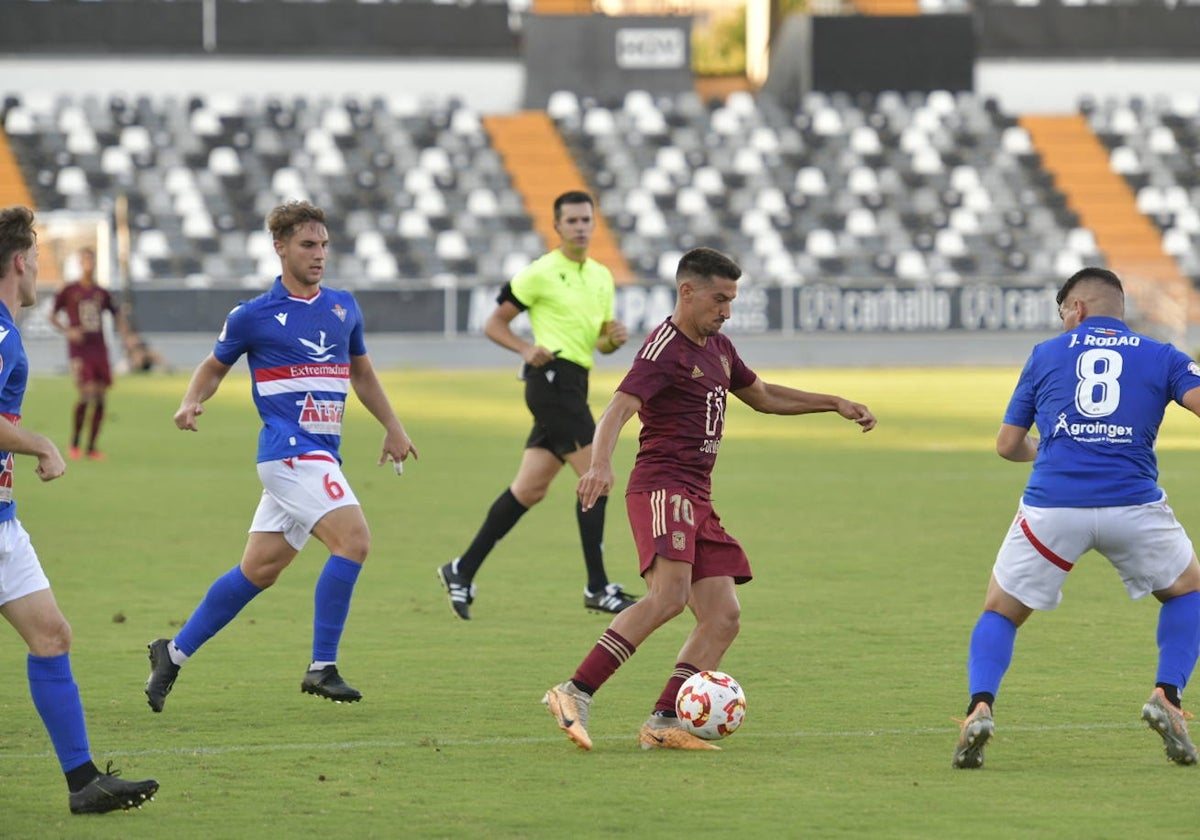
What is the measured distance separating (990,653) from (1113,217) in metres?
37.0

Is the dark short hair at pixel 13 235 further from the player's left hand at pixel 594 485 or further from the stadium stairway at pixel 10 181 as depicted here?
the stadium stairway at pixel 10 181

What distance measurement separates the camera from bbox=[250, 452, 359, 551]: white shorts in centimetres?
768

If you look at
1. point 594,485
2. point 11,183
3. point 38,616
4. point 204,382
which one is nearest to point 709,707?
point 594,485

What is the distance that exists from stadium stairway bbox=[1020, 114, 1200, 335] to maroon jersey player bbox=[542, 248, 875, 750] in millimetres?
31136

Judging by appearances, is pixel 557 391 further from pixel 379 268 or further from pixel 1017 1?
pixel 1017 1

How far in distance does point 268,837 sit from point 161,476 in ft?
41.3

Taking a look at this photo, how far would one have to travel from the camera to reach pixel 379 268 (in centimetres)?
3750

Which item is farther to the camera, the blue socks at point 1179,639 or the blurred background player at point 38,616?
the blue socks at point 1179,639

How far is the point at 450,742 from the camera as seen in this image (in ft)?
22.6

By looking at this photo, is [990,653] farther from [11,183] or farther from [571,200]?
[11,183]

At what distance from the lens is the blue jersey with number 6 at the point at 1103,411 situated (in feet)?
21.5

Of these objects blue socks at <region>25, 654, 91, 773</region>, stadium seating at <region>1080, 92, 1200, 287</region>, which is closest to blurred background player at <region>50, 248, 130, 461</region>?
blue socks at <region>25, 654, 91, 773</region>

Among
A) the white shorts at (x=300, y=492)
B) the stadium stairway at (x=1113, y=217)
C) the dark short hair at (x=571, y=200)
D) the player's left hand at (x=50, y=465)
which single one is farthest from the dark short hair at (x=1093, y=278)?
the stadium stairway at (x=1113, y=217)

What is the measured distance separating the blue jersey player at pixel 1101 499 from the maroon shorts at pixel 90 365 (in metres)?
14.0
